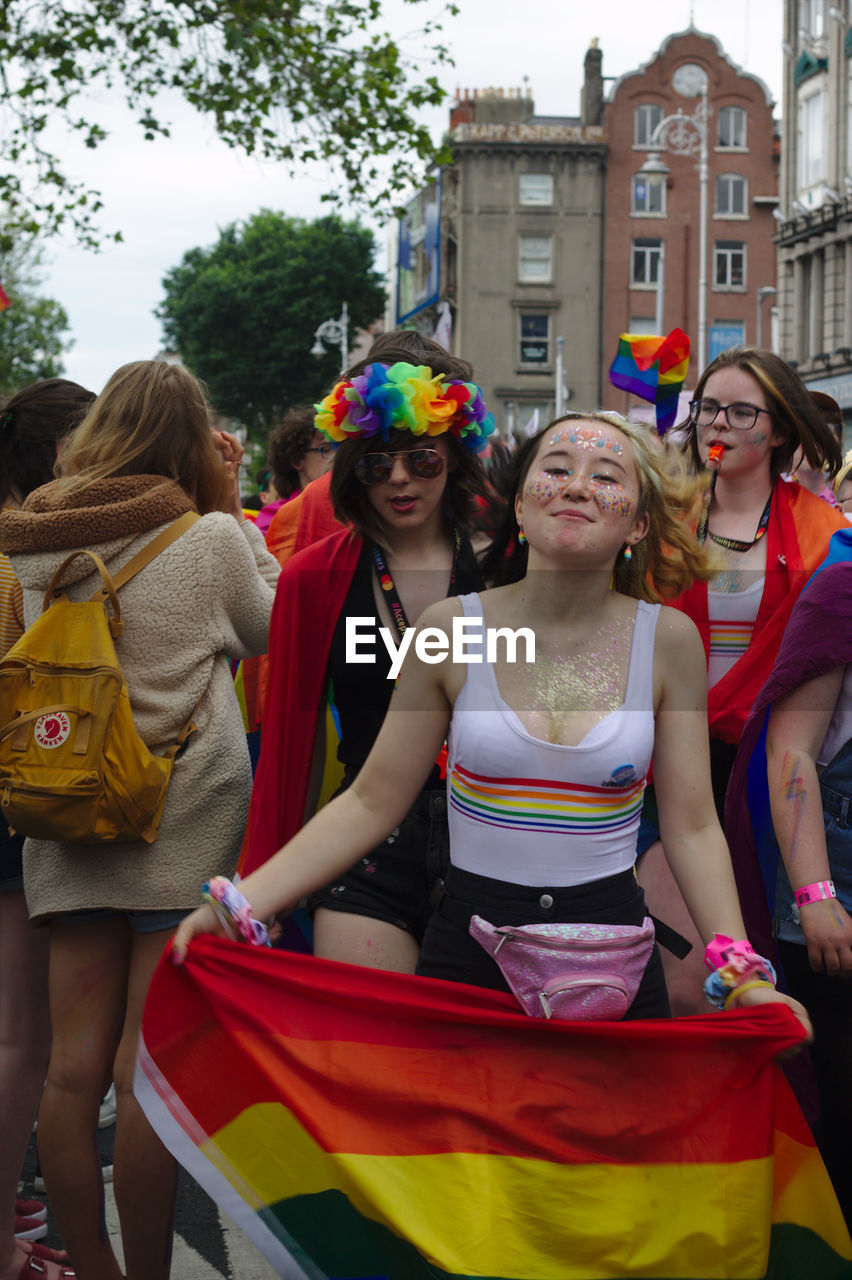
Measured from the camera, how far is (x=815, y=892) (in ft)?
10.0

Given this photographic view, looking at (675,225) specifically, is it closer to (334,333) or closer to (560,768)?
(334,333)

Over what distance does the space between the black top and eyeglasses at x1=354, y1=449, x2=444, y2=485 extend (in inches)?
7.1

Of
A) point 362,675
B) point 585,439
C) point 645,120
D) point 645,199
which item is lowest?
point 362,675

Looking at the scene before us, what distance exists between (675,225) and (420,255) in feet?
45.5

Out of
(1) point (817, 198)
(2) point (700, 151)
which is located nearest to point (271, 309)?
(2) point (700, 151)

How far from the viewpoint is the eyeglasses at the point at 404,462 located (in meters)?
3.59

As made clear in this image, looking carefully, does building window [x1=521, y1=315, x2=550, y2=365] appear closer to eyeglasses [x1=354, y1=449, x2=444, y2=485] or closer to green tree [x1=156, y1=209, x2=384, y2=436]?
green tree [x1=156, y1=209, x2=384, y2=436]

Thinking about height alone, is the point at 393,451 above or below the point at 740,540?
above

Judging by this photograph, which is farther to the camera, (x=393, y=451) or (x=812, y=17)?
(x=812, y=17)

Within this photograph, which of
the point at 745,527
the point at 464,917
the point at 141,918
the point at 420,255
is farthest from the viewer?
the point at 420,255

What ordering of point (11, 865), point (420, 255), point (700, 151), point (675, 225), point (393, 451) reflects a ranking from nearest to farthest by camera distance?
1. point (393, 451)
2. point (11, 865)
3. point (700, 151)
4. point (675, 225)
5. point (420, 255)

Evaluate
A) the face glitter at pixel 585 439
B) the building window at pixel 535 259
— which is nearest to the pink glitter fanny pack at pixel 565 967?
the face glitter at pixel 585 439

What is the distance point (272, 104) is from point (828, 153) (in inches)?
1211

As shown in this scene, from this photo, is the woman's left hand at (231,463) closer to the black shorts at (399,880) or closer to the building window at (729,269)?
the black shorts at (399,880)
